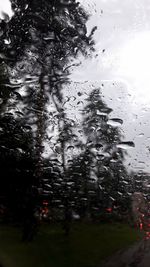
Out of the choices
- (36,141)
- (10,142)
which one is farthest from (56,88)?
(10,142)

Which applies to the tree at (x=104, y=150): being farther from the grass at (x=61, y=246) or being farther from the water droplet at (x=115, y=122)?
the grass at (x=61, y=246)

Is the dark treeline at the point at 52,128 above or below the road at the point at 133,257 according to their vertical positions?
above

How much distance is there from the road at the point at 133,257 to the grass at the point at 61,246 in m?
0.08

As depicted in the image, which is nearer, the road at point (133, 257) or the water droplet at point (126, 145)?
the road at point (133, 257)

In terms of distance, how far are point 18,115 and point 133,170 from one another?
5.87ft

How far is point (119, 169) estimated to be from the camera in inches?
182

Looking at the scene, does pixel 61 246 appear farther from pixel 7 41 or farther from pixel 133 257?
pixel 7 41

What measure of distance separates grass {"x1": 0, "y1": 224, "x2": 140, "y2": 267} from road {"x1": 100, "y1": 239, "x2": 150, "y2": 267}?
0.26 ft

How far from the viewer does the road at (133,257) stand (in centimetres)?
350

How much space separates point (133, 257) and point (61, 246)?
1002 mm

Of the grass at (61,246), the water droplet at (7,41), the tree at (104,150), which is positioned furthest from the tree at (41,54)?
the grass at (61,246)

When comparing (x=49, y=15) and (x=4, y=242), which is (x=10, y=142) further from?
(x=49, y=15)

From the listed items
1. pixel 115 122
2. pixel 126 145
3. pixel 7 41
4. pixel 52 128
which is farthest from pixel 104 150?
pixel 7 41

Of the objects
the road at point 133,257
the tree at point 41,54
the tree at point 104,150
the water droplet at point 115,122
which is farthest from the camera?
the water droplet at point 115,122
